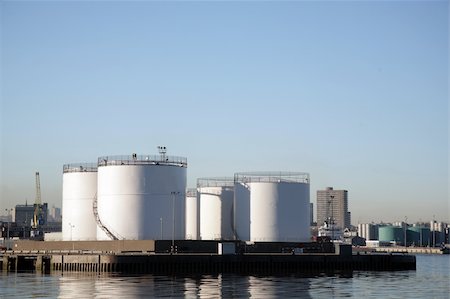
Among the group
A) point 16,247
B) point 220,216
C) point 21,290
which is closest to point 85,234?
point 16,247

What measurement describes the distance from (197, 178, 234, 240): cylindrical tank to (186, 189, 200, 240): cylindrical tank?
4.78ft

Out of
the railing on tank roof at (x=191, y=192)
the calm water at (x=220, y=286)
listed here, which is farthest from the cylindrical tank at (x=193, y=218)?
the calm water at (x=220, y=286)

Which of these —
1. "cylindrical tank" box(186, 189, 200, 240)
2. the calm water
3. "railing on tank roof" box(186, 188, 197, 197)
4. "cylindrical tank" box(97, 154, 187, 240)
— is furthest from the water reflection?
"railing on tank roof" box(186, 188, 197, 197)

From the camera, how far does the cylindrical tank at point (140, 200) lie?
10962 centimetres

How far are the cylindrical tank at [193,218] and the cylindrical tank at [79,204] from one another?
1485 centimetres

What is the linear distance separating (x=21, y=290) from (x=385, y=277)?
39.5m

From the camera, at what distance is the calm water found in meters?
69.1

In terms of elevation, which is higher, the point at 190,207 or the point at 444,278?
the point at 190,207

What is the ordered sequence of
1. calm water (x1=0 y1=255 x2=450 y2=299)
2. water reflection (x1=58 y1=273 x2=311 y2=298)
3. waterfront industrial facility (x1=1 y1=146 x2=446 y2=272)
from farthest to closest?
waterfront industrial facility (x1=1 y1=146 x2=446 y2=272) < calm water (x1=0 y1=255 x2=450 y2=299) < water reflection (x1=58 y1=273 x2=311 y2=298)

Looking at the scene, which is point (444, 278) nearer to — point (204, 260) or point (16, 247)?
point (204, 260)

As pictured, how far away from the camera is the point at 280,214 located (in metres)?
113

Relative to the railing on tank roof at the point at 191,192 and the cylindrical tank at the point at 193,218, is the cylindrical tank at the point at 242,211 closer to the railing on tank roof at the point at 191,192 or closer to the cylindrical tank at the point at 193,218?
the cylindrical tank at the point at 193,218

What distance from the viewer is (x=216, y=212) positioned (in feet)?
399

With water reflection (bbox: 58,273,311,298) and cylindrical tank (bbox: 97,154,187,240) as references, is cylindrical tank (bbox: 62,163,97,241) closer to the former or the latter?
cylindrical tank (bbox: 97,154,187,240)
